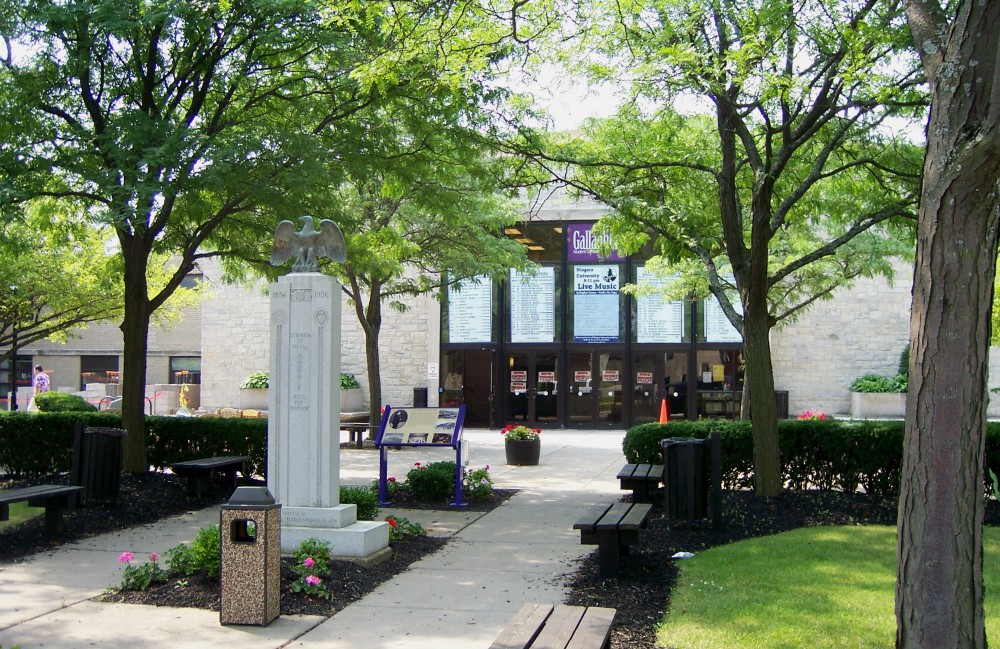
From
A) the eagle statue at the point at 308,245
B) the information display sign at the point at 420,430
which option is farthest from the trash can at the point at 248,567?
the information display sign at the point at 420,430

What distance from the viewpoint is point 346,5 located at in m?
9.53

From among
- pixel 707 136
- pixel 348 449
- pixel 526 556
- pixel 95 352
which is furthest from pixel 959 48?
pixel 95 352

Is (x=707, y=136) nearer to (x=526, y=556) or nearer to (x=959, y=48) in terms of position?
(x=526, y=556)

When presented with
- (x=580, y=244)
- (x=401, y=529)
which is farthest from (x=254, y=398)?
(x=401, y=529)

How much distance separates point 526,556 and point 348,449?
12.5 meters

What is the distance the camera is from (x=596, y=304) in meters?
27.8

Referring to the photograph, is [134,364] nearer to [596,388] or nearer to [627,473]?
[627,473]

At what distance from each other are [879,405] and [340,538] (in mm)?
21529

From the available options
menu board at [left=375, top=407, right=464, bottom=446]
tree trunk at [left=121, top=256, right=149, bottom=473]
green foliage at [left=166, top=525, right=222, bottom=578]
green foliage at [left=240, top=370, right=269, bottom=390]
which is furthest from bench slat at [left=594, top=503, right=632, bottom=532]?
green foliage at [left=240, top=370, right=269, bottom=390]

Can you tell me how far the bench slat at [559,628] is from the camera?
4629 mm

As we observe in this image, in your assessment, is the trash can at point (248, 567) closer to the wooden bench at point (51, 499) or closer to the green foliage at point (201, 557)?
the green foliage at point (201, 557)

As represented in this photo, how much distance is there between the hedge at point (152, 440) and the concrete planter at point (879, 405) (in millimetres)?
18277

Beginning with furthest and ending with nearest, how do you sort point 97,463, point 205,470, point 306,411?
point 205,470, point 97,463, point 306,411

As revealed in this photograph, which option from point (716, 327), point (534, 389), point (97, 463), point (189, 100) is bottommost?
point (97, 463)
